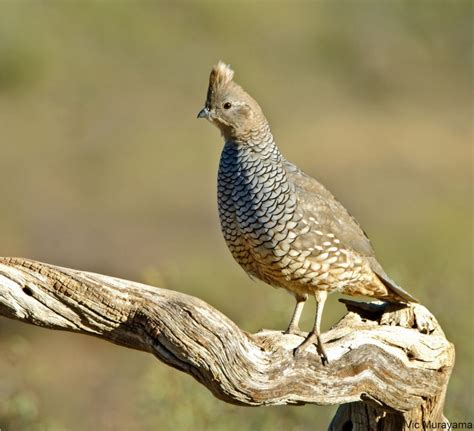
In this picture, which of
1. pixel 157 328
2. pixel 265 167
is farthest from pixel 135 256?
pixel 157 328

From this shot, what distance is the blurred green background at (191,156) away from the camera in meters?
9.49

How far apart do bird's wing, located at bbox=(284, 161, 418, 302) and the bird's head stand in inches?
13.8

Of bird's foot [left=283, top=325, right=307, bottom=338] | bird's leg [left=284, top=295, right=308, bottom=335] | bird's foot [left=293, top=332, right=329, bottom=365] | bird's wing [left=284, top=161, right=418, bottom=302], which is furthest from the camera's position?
bird's wing [left=284, top=161, right=418, bottom=302]

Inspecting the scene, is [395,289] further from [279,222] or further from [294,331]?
[279,222]

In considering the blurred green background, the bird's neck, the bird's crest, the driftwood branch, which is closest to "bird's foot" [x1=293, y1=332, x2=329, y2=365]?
the driftwood branch

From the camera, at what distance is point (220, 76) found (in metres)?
6.37

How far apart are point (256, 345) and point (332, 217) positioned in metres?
1.18

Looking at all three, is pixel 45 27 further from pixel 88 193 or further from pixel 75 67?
pixel 88 193

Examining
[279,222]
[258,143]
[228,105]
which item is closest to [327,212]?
[279,222]

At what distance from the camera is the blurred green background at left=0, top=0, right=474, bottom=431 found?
9.49 metres

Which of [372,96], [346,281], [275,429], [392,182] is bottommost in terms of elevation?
[275,429]

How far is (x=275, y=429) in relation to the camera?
8195 mm

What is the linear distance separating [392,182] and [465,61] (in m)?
9.75

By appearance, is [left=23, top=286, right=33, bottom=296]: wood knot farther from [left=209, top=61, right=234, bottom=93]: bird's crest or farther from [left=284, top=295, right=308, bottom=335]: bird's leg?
[left=209, top=61, right=234, bottom=93]: bird's crest
